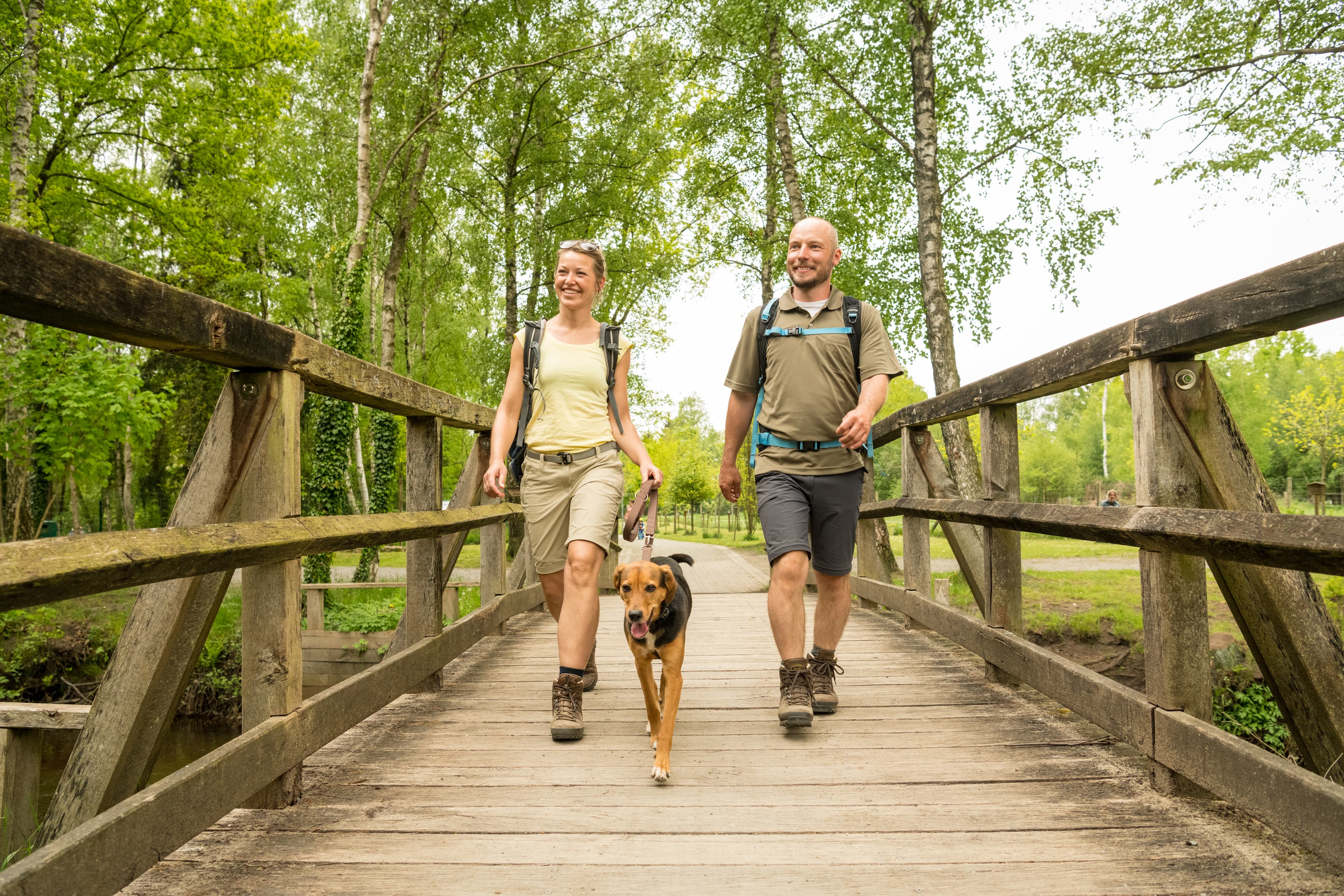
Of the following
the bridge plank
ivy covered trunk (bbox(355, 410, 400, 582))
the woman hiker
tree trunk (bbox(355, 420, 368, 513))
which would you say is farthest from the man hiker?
tree trunk (bbox(355, 420, 368, 513))

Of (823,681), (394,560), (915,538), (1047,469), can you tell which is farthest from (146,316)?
(1047,469)

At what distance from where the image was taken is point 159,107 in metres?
15.6

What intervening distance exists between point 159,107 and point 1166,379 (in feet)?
59.6

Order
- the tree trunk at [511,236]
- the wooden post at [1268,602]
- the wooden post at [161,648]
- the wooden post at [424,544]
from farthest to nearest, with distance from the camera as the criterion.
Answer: the tree trunk at [511,236], the wooden post at [424,544], the wooden post at [1268,602], the wooden post at [161,648]

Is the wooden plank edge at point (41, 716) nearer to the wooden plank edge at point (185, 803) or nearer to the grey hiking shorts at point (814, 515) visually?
the wooden plank edge at point (185, 803)

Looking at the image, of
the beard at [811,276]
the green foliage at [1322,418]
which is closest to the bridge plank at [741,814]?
the beard at [811,276]

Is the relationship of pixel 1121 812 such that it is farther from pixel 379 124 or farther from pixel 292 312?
pixel 292 312

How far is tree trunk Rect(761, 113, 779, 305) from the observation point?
13648mm

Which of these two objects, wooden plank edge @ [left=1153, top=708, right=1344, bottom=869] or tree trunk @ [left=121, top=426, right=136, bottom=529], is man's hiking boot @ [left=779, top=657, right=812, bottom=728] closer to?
wooden plank edge @ [left=1153, top=708, right=1344, bottom=869]

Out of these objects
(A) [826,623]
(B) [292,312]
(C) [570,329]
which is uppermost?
(B) [292,312]

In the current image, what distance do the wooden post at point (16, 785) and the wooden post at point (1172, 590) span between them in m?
4.15

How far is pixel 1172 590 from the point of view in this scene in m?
2.50

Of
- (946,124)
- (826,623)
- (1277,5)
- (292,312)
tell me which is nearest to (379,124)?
(292,312)

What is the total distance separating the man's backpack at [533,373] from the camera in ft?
12.0
